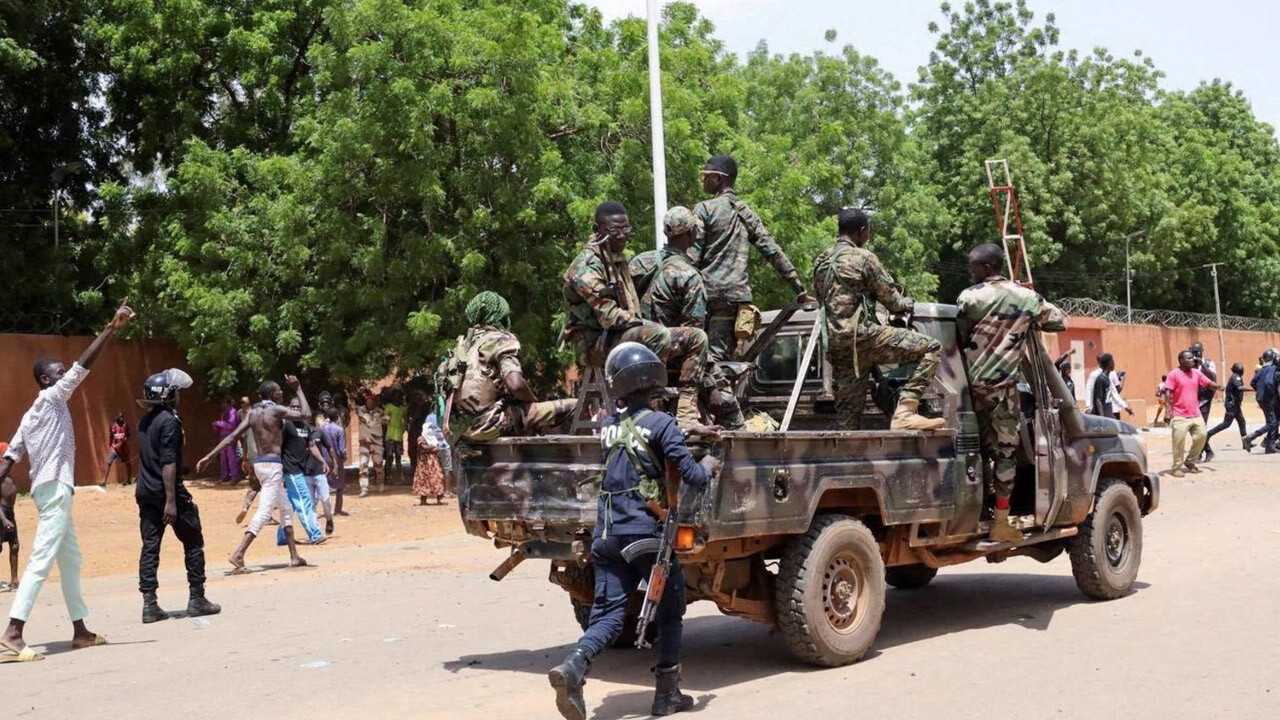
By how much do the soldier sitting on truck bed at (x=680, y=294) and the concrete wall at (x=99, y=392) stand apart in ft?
56.0

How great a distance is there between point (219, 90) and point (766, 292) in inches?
447

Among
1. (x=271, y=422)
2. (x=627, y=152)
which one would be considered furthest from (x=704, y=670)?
(x=627, y=152)

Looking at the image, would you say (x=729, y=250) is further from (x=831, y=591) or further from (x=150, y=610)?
(x=150, y=610)

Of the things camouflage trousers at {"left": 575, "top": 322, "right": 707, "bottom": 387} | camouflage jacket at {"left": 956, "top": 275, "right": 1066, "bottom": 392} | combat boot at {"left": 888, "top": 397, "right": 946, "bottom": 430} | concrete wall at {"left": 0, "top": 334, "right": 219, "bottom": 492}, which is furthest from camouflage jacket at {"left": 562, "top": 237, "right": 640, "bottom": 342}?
concrete wall at {"left": 0, "top": 334, "right": 219, "bottom": 492}

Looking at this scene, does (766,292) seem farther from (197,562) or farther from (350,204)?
(197,562)

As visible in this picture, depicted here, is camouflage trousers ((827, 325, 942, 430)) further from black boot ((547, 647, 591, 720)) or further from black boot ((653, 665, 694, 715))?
black boot ((547, 647, 591, 720))

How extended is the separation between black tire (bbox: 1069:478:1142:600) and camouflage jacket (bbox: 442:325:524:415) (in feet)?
13.6

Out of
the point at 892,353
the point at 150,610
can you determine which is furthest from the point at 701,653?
the point at 150,610

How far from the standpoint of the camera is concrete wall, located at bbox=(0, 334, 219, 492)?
22.6 metres

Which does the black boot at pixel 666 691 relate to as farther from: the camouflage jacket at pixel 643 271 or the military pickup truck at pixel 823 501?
the camouflage jacket at pixel 643 271

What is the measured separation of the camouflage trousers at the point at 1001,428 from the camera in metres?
8.48

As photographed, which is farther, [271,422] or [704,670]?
[271,422]

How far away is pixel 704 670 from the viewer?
7531mm

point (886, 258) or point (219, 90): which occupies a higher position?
point (219, 90)
